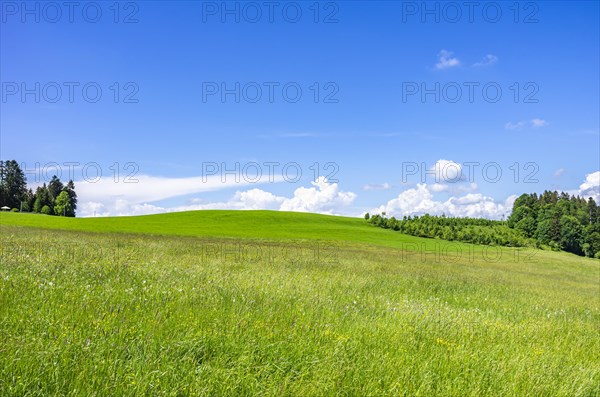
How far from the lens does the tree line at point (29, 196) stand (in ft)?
317

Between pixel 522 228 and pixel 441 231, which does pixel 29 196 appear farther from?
pixel 522 228

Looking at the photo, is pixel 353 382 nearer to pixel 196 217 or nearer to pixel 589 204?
pixel 196 217

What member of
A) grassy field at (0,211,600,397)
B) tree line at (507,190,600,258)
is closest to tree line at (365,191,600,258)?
tree line at (507,190,600,258)

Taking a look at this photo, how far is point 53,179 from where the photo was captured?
109 m

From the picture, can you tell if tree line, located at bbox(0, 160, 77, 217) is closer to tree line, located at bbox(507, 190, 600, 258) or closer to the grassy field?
the grassy field

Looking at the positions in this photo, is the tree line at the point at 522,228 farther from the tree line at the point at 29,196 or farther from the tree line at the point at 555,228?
the tree line at the point at 29,196

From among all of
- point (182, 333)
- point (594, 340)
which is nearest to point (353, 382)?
point (182, 333)

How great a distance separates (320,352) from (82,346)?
2.34 meters

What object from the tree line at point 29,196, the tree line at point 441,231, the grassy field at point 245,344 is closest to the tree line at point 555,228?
the tree line at point 441,231

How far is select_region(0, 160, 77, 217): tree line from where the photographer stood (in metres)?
96.7

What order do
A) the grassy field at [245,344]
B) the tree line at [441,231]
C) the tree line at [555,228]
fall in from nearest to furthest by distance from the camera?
1. the grassy field at [245,344]
2. the tree line at [441,231]
3. the tree line at [555,228]

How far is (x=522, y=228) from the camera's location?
102312mm

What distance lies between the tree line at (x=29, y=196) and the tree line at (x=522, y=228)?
251 feet

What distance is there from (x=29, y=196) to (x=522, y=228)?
432 ft
